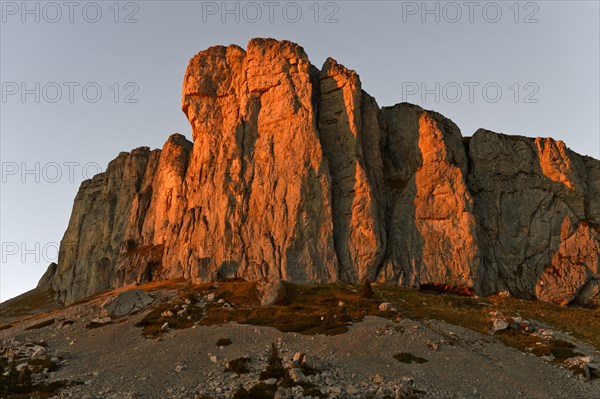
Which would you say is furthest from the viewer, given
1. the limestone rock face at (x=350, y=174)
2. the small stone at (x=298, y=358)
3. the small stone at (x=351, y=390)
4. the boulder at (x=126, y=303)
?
the limestone rock face at (x=350, y=174)

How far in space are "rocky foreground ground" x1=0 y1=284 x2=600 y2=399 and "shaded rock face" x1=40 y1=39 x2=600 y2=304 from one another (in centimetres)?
3346

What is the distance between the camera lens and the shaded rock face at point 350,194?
93.1 meters

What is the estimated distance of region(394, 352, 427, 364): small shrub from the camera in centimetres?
3669

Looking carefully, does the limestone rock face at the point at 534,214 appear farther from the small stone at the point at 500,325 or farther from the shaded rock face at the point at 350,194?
the small stone at the point at 500,325

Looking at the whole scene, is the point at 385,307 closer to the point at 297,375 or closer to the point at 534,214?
the point at 297,375

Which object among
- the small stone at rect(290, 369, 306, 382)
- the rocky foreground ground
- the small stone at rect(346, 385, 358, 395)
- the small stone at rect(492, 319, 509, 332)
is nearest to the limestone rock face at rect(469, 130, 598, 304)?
the rocky foreground ground

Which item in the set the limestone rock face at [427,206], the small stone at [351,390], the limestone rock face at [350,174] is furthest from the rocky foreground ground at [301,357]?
the limestone rock face at [427,206]

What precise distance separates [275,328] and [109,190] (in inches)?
4762

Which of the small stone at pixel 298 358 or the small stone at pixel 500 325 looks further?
the small stone at pixel 500 325

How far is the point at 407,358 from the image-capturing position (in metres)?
37.2

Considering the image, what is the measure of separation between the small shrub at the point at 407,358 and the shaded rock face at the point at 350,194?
51.5m

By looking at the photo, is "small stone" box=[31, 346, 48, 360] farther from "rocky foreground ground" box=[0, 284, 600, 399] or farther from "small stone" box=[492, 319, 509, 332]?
"small stone" box=[492, 319, 509, 332]

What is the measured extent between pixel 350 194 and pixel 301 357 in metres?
63.2

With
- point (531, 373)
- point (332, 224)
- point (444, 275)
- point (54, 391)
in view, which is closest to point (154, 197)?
point (332, 224)
